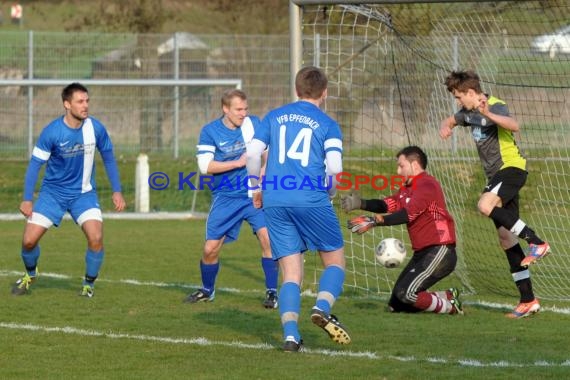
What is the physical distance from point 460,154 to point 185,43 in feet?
33.3

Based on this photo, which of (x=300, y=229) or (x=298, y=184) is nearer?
(x=298, y=184)

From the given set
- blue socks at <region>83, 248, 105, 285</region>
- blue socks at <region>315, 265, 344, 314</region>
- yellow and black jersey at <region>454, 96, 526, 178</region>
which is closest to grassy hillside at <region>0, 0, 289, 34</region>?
blue socks at <region>83, 248, 105, 285</region>

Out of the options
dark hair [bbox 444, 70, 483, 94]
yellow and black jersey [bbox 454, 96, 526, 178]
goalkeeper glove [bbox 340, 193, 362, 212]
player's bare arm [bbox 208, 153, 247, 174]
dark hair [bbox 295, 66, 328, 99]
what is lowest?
goalkeeper glove [bbox 340, 193, 362, 212]

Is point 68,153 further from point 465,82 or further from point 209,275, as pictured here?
point 465,82

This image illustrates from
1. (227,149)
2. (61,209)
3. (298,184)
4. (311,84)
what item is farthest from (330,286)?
(61,209)

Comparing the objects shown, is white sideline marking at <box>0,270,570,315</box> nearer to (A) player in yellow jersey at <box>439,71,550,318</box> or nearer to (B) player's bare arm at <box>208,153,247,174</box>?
(A) player in yellow jersey at <box>439,71,550,318</box>

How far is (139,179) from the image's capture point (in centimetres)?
1895

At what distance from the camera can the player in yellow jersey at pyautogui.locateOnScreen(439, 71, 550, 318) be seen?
950 cm

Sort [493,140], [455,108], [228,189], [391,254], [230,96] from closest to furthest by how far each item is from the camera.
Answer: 1. [493,140]
2. [391,254]
3. [230,96]
4. [228,189]
5. [455,108]

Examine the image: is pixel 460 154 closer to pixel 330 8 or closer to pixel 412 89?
pixel 412 89

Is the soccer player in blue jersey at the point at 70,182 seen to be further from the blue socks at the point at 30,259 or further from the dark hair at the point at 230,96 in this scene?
the dark hair at the point at 230,96

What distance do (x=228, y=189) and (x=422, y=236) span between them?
1834mm

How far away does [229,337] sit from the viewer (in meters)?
8.68

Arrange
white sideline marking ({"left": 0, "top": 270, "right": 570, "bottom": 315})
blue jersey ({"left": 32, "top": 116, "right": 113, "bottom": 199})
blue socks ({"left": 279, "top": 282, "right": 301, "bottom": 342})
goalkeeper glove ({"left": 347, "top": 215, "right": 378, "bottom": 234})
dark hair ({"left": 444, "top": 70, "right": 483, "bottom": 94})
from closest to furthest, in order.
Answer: blue socks ({"left": 279, "top": 282, "right": 301, "bottom": 342})
goalkeeper glove ({"left": 347, "top": 215, "right": 378, "bottom": 234})
dark hair ({"left": 444, "top": 70, "right": 483, "bottom": 94})
white sideline marking ({"left": 0, "top": 270, "right": 570, "bottom": 315})
blue jersey ({"left": 32, "top": 116, "right": 113, "bottom": 199})
